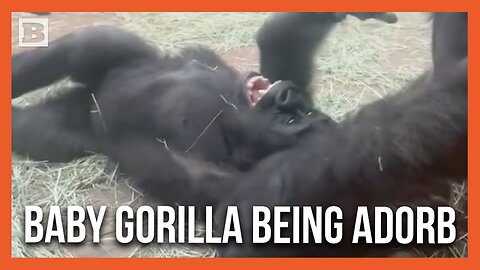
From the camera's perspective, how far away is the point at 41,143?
230 cm

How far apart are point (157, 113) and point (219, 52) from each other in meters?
0.26

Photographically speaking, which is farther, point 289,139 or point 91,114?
point 91,114

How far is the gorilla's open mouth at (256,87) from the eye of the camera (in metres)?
2.14

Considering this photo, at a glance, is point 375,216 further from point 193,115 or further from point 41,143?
point 41,143

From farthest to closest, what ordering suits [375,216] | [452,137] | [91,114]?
[91,114] → [375,216] → [452,137]

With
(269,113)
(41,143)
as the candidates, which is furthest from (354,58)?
(41,143)

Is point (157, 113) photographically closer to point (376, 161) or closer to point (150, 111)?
point (150, 111)

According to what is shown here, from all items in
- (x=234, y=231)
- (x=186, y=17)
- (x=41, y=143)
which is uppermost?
(x=186, y=17)

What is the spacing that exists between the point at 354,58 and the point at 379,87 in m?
0.21

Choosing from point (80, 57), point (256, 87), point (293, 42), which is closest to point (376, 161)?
point (256, 87)

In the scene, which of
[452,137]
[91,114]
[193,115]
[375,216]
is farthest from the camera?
[91,114]

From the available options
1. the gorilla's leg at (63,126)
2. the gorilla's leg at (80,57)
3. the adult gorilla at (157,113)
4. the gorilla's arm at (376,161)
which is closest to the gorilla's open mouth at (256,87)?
the adult gorilla at (157,113)

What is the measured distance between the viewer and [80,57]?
89.6 inches

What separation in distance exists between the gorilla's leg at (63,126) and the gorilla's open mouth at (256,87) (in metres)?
0.47
